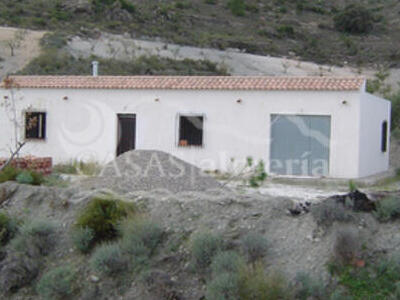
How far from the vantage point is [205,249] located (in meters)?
7.41

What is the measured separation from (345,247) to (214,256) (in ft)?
5.33

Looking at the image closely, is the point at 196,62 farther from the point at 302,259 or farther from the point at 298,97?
the point at 302,259

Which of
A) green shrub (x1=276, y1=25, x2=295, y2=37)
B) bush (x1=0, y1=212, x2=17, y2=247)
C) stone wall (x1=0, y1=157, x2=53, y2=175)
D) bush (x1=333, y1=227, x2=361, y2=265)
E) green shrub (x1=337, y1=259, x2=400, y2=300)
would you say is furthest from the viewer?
green shrub (x1=276, y1=25, x2=295, y2=37)

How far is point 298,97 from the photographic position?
16891 millimetres

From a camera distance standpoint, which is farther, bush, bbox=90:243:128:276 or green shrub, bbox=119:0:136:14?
green shrub, bbox=119:0:136:14

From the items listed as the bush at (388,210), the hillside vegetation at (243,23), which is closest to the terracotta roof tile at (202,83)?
the bush at (388,210)

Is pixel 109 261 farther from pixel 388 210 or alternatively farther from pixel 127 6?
pixel 127 6

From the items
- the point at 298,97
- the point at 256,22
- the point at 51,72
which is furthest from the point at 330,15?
the point at 298,97

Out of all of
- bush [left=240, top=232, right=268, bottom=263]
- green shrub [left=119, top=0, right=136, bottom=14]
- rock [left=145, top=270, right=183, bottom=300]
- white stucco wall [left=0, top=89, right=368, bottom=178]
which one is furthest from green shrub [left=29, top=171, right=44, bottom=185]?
green shrub [left=119, top=0, right=136, bottom=14]

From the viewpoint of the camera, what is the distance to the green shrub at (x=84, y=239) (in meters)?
8.12

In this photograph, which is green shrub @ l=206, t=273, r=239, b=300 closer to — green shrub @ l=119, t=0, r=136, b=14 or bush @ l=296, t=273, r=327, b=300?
bush @ l=296, t=273, r=327, b=300

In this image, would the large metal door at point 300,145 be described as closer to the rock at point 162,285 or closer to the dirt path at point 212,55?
the rock at point 162,285

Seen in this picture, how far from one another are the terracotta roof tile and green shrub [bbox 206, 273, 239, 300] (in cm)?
1084

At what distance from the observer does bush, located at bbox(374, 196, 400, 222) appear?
7863 mm
